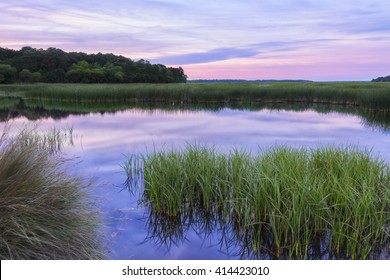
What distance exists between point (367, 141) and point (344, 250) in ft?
34.7

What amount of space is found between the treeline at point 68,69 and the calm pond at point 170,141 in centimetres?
4926

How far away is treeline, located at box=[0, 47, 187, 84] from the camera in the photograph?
66.6 m

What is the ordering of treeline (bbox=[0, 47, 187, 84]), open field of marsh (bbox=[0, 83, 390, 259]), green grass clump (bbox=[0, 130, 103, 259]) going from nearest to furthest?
green grass clump (bbox=[0, 130, 103, 259])
open field of marsh (bbox=[0, 83, 390, 259])
treeline (bbox=[0, 47, 187, 84])

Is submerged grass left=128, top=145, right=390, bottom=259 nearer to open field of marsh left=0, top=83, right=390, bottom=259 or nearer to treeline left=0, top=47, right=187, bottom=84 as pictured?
open field of marsh left=0, top=83, right=390, bottom=259

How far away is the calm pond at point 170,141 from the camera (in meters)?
4.85

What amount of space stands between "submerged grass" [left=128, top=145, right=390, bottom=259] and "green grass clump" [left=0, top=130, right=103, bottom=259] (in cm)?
163

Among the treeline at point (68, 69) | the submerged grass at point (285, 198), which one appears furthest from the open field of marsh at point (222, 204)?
the treeline at point (68, 69)

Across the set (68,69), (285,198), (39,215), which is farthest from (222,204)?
(68,69)

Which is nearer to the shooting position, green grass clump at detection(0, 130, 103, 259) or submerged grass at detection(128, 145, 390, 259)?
green grass clump at detection(0, 130, 103, 259)

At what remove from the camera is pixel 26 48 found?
84625 millimetres

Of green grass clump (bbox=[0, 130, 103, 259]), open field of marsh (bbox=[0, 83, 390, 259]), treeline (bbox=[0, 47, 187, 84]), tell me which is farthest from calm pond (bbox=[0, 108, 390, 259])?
treeline (bbox=[0, 47, 187, 84])

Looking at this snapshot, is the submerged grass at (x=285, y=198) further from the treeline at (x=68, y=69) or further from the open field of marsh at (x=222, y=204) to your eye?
the treeline at (x=68, y=69)

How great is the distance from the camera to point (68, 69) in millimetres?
74500
